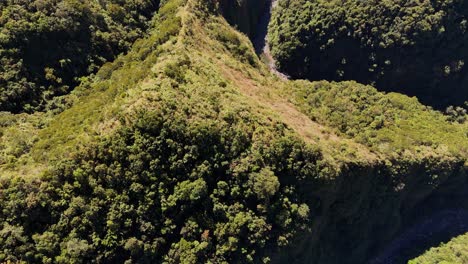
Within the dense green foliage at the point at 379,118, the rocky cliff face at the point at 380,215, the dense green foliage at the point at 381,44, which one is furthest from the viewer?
the dense green foliage at the point at 381,44

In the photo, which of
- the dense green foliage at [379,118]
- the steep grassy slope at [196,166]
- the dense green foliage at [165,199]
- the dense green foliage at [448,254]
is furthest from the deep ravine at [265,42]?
the dense green foliage at [448,254]

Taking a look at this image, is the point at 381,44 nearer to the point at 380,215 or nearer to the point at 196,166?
the point at 380,215

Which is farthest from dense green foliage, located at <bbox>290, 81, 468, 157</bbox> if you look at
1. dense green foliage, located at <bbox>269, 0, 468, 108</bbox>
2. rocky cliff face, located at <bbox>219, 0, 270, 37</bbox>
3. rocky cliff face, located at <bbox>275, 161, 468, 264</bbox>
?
rocky cliff face, located at <bbox>219, 0, 270, 37</bbox>

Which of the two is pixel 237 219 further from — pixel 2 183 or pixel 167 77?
pixel 2 183

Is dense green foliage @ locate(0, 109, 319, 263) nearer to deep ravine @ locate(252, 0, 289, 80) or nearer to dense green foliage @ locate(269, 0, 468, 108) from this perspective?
deep ravine @ locate(252, 0, 289, 80)

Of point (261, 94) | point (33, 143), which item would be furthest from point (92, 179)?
point (261, 94)

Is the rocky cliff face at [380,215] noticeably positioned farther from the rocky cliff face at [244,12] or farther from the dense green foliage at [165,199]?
the rocky cliff face at [244,12]

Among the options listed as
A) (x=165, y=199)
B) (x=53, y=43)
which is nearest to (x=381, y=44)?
(x=165, y=199)
